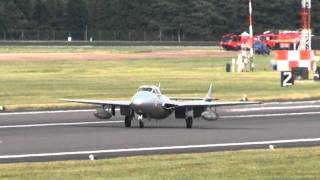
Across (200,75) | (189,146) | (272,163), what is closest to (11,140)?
(189,146)

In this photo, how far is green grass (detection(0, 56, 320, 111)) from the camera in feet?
110

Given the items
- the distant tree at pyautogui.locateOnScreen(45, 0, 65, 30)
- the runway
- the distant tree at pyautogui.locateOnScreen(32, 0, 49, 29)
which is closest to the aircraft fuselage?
the runway

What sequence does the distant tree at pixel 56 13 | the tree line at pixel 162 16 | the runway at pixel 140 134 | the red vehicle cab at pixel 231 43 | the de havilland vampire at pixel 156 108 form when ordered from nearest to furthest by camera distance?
1. the runway at pixel 140 134
2. the de havilland vampire at pixel 156 108
3. the red vehicle cab at pixel 231 43
4. the tree line at pixel 162 16
5. the distant tree at pixel 56 13

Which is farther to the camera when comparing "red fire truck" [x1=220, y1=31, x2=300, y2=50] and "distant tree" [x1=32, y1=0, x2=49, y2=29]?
"distant tree" [x1=32, y1=0, x2=49, y2=29]

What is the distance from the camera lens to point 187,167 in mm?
13656

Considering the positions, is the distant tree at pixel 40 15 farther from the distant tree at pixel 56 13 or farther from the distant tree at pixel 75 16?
the distant tree at pixel 75 16

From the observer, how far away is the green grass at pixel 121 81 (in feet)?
110

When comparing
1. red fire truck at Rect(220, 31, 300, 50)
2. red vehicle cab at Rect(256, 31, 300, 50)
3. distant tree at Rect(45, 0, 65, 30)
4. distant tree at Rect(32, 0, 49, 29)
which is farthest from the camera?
distant tree at Rect(45, 0, 65, 30)

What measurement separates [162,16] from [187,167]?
114071 mm

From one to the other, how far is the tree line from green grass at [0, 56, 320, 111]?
65.5m

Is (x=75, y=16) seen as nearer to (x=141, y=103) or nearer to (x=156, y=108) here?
(x=156, y=108)

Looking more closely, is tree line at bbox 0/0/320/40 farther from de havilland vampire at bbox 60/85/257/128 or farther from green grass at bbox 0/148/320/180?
green grass at bbox 0/148/320/180

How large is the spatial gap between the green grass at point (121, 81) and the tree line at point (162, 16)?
6554 centimetres

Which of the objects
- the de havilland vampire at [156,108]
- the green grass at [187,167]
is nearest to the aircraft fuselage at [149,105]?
the de havilland vampire at [156,108]
